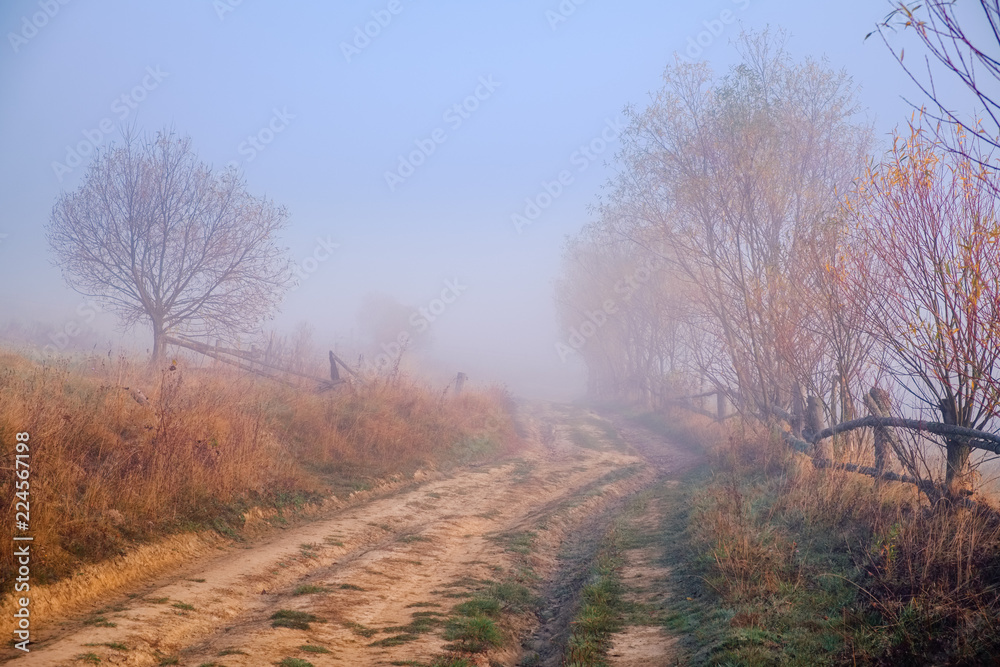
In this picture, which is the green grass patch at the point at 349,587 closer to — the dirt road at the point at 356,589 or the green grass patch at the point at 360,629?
the dirt road at the point at 356,589

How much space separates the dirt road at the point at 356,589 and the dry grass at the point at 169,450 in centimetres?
102

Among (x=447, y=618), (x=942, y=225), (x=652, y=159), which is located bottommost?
(x=447, y=618)

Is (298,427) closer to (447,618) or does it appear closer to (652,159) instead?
(447,618)

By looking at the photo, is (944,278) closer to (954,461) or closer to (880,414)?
(954,461)

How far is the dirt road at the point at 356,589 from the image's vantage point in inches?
225

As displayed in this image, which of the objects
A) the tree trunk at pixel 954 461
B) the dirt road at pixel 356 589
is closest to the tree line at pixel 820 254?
the tree trunk at pixel 954 461

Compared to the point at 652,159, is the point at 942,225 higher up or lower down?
lower down

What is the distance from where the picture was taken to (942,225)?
711 centimetres

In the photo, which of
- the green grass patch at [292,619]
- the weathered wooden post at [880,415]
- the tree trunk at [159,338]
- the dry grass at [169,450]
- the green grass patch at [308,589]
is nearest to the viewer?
the green grass patch at [292,619]

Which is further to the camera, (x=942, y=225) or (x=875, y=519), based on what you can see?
(x=875, y=519)

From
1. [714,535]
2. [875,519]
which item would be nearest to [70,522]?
[714,535]

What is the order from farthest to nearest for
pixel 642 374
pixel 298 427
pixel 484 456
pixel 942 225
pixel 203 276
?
pixel 642 374 → pixel 203 276 → pixel 484 456 → pixel 298 427 → pixel 942 225

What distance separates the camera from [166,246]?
2002cm

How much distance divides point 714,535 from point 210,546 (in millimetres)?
8040
